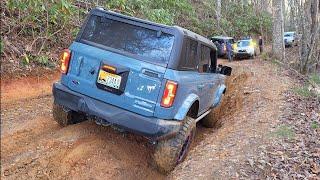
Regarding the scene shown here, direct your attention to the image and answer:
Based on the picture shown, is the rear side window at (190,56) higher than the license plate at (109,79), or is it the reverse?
the rear side window at (190,56)

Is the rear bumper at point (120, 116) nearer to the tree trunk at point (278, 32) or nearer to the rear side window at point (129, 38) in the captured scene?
the rear side window at point (129, 38)

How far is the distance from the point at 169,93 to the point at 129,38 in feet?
3.27

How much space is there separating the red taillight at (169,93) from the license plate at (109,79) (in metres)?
0.62

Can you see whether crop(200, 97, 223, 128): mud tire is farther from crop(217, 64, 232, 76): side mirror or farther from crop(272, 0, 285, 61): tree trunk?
crop(272, 0, 285, 61): tree trunk

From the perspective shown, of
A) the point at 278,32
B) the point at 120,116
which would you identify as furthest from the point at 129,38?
the point at 278,32

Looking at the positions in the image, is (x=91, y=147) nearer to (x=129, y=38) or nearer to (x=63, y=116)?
(x=63, y=116)

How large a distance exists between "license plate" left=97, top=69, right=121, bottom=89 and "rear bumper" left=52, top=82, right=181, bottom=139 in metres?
0.27

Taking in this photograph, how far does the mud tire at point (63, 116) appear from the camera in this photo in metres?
6.09

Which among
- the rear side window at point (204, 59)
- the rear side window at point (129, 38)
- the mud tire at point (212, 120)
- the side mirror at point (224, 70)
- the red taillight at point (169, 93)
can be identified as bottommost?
the mud tire at point (212, 120)

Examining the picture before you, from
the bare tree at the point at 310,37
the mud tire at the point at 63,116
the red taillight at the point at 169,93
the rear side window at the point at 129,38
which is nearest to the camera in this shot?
the red taillight at the point at 169,93

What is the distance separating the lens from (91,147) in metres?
5.71

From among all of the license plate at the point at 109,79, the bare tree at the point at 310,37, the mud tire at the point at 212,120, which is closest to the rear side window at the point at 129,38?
the license plate at the point at 109,79

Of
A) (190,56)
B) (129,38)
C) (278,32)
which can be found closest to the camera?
(129,38)

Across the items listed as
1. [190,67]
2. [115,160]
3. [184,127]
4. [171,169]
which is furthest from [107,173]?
[190,67]
